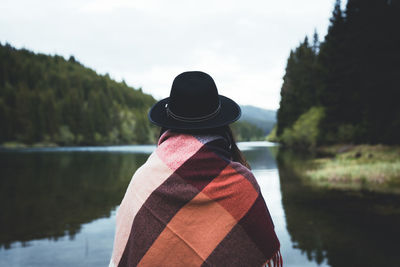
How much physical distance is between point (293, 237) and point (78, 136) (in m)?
88.7

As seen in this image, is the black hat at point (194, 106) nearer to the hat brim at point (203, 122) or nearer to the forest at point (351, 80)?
the hat brim at point (203, 122)

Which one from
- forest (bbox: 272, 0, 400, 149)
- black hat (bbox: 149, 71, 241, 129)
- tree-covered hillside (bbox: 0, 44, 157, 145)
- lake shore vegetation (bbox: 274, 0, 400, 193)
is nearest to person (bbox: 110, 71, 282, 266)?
black hat (bbox: 149, 71, 241, 129)

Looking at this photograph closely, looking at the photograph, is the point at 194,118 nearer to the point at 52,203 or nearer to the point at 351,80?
the point at 52,203

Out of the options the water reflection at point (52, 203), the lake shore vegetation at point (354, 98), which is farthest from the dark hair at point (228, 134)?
the lake shore vegetation at point (354, 98)

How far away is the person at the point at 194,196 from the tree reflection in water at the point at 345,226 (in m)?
4.61

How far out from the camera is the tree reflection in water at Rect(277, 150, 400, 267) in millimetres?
5688

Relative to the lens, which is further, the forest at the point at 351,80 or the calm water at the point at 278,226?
the forest at the point at 351,80

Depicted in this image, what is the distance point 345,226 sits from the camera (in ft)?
24.2

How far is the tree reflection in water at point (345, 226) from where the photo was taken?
5.69 metres

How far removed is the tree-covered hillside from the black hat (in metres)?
81.6

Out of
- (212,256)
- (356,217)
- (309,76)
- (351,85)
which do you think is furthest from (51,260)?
(309,76)

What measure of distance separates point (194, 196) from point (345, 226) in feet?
23.0

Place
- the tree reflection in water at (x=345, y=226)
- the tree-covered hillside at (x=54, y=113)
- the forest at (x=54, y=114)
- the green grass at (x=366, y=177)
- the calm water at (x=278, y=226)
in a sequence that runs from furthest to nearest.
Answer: the tree-covered hillside at (x=54, y=113) < the forest at (x=54, y=114) < the green grass at (x=366, y=177) < the calm water at (x=278, y=226) < the tree reflection in water at (x=345, y=226)

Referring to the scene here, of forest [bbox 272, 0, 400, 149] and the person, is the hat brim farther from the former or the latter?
forest [bbox 272, 0, 400, 149]
